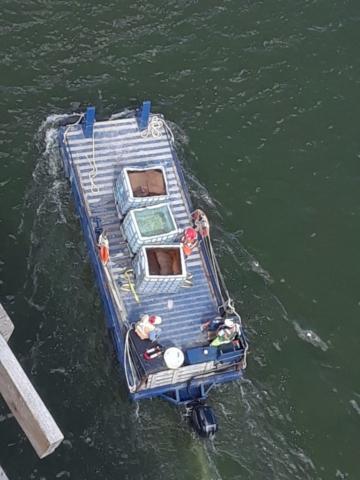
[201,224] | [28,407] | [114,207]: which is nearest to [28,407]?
[28,407]

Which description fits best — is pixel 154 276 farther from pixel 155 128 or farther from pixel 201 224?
pixel 155 128

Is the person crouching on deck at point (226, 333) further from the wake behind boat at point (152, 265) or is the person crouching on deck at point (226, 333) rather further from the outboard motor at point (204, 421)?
the outboard motor at point (204, 421)

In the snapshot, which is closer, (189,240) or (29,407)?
(29,407)

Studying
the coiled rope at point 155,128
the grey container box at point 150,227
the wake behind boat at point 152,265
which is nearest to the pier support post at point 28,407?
the wake behind boat at point 152,265

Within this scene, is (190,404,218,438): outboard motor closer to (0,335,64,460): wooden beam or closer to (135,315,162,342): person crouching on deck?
(135,315,162,342): person crouching on deck

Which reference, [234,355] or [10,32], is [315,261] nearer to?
[234,355]

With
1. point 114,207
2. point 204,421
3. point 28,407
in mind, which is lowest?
point 204,421

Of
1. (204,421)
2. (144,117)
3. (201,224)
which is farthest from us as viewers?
(144,117)

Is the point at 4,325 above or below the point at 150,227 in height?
above
